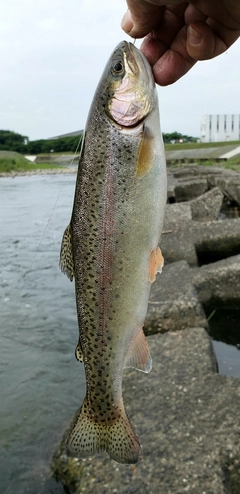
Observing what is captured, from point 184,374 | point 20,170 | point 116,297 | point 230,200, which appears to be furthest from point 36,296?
point 20,170

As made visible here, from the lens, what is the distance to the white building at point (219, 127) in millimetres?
72688

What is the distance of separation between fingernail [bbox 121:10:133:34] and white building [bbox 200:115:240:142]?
→ 237 feet

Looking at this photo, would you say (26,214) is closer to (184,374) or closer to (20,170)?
(184,374)

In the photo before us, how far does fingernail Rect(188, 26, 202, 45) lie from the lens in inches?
93.3

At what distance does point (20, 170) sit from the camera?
66.6 metres

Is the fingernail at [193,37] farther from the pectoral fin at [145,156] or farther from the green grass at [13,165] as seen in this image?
the green grass at [13,165]

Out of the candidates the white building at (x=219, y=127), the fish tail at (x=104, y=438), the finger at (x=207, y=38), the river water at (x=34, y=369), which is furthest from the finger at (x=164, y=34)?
the white building at (x=219, y=127)

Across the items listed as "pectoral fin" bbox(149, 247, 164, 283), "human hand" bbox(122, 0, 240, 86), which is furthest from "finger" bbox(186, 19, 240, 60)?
"pectoral fin" bbox(149, 247, 164, 283)

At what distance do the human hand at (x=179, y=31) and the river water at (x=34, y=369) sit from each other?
1.74 meters

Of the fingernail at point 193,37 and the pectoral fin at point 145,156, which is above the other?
the fingernail at point 193,37

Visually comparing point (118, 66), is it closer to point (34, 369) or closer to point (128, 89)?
point (128, 89)

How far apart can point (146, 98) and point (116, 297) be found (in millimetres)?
931

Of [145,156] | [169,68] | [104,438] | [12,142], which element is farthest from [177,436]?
[12,142]

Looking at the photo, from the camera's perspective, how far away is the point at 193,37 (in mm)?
2387
